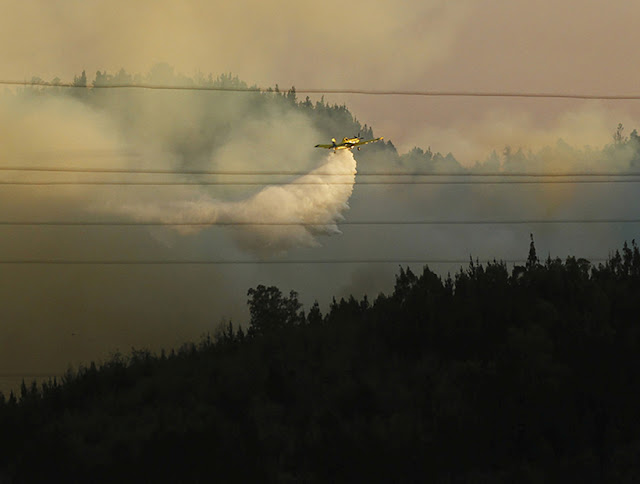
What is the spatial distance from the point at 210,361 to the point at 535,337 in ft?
62.6

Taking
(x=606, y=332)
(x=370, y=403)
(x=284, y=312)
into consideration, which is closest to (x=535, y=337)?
(x=606, y=332)

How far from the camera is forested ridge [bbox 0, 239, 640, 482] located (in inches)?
1492

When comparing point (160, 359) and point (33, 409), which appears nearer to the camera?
point (33, 409)

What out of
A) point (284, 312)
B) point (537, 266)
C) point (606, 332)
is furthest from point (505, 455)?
point (284, 312)

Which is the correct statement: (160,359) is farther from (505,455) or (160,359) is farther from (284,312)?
(284,312)

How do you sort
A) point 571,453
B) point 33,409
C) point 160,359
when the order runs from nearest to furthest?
1. point 571,453
2. point 33,409
3. point 160,359

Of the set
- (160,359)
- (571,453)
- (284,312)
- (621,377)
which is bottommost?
(571,453)

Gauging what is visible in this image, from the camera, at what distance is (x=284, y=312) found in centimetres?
9731

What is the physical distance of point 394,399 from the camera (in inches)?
1785

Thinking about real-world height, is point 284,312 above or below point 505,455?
above

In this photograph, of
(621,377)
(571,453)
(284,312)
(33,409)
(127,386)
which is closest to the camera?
(571,453)

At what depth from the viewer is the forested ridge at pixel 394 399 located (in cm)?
3791

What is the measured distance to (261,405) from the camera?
153 feet

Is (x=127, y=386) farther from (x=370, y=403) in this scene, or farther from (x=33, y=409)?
(x=370, y=403)
